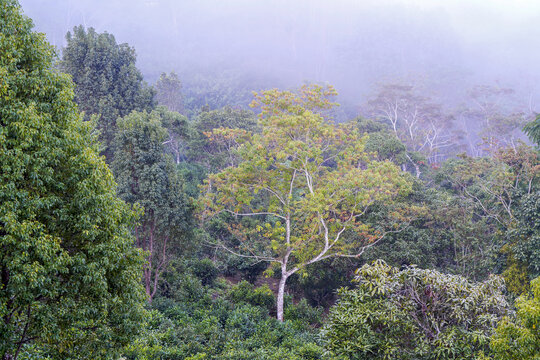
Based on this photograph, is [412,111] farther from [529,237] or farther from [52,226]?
[52,226]

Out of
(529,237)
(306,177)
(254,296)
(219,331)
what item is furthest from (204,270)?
(529,237)

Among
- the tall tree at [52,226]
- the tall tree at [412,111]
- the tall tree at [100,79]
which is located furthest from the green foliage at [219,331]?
the tall tree at [412,111]

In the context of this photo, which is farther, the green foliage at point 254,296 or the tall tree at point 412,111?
the tall tree at point 412,111

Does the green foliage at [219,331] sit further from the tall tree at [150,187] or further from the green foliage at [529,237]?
the green foliage at [529,237]

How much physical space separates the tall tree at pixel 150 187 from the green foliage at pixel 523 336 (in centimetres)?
1072

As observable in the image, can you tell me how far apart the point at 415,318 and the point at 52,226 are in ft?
21.4

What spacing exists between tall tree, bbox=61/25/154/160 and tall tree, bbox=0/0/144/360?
14.4m

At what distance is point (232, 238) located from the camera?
20.9m

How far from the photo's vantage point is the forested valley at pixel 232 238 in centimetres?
581

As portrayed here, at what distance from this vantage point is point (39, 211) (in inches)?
230

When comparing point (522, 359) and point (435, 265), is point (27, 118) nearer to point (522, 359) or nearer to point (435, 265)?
point (522, 359)

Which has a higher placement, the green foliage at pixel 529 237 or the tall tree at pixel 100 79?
the tall tree at pixel 100 79

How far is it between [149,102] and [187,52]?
225ft

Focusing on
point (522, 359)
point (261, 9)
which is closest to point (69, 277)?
point (522, 359)
